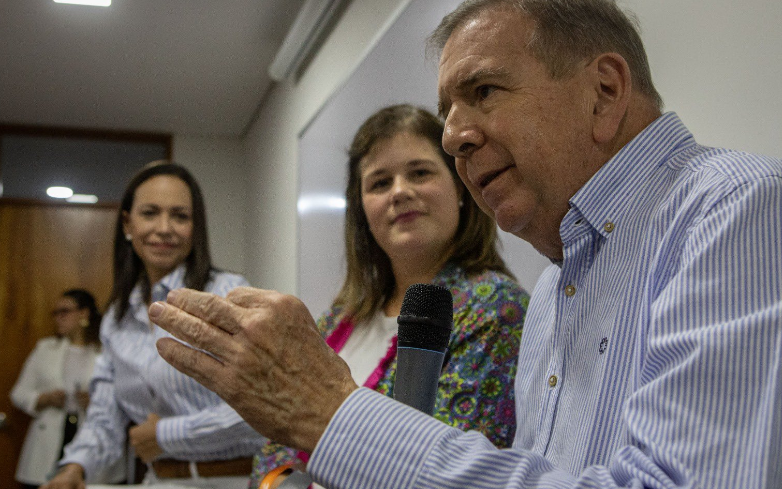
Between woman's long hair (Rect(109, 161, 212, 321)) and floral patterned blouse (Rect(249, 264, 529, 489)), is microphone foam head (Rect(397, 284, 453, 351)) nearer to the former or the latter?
floral patterned blouse (Rect(249, 264, 529, 489))

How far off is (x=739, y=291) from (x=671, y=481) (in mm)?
167

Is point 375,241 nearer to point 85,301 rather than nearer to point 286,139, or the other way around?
point 286,139

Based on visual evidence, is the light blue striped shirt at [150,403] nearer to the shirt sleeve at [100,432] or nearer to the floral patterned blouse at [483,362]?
the shirt sleeve at [100,432]

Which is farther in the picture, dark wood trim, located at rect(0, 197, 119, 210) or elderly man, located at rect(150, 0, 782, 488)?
dark wood trim, located at rect(0, 197, 119, 210)

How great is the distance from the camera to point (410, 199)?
4.48ft

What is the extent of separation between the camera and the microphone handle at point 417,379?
2.20 ft

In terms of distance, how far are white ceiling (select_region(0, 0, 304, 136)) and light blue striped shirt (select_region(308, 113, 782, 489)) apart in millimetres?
3087

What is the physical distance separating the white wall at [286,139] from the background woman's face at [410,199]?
0.96 metres

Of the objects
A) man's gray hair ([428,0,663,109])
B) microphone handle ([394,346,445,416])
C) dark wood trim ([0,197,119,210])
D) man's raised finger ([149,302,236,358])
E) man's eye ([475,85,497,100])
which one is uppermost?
→ dark wood trim ([0,197,119,210])

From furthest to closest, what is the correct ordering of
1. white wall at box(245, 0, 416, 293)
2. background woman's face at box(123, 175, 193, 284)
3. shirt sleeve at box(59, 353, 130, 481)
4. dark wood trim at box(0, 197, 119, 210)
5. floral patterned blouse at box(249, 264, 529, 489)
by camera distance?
dark wood trim at box(0, 197, 119, 210) < white wall at box(245, 0, 416, 293) < background woman's face at box(123, 175, 193, 284) < shirt sleeve at box(59, 353, 130, 481) < floral patterned blouse at box(249, 264, 529, 489)

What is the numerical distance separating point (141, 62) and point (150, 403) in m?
2.81

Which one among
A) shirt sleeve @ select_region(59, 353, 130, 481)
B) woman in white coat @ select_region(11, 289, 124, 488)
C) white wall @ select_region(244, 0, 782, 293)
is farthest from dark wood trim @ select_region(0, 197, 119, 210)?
white wall @ select_region(244, 0, 782, 293)

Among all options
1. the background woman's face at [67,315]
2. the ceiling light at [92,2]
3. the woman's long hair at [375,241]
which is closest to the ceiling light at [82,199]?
the background woman's face at [67,315]

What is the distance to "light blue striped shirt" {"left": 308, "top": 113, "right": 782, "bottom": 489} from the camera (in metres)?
0.55
